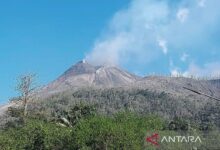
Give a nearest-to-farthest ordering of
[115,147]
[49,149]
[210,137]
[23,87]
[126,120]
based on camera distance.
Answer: [210,137], [115,147], [49,149], [126,120], [23,87]

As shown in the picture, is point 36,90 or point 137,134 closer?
point 137,134

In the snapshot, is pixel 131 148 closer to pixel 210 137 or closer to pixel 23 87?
pixel 210 137

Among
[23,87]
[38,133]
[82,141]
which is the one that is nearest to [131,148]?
[82,141]

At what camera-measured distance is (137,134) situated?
156 feet

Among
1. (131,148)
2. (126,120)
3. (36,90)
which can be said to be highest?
(36,90)

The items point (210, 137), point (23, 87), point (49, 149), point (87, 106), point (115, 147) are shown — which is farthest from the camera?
point (87, 106)

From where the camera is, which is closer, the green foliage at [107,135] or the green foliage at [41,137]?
the green foliage at [107,135]

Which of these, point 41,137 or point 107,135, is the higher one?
point 41,137

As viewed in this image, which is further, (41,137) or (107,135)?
(41,137)

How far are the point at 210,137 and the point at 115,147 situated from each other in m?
8.49

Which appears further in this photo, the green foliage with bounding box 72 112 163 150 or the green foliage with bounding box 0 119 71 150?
the green foliage with bounding box 0 119 71 150

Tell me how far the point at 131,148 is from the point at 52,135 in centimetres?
891

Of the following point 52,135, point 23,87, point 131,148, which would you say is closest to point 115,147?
point 131,148

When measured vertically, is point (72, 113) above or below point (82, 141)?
above
